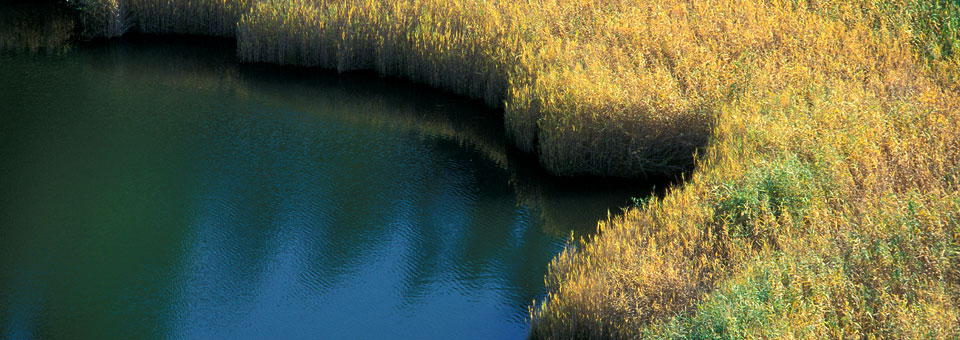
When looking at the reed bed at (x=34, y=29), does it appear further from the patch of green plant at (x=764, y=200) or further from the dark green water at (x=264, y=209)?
the patch of green plant at (x=764, y=200)

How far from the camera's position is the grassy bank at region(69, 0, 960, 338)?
16.6 feet

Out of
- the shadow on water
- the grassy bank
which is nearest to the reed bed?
the grassy bank

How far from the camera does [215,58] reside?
13.2 m

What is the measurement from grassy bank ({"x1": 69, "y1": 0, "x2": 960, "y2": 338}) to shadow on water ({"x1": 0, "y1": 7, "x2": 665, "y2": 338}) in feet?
1.92

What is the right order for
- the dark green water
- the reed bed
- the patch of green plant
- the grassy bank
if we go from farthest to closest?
the reed bed, the dark green water, the patch of green plant, the grassy bank

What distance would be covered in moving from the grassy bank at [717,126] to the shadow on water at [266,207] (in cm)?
59

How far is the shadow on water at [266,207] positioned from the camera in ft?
21.9

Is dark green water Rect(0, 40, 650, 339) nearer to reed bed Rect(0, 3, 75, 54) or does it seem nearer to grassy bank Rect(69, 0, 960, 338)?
grassy bank Rect(69, 0, 960, 338)

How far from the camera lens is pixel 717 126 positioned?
27.7 feet

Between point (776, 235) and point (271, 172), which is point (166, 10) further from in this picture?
point (776, 235)

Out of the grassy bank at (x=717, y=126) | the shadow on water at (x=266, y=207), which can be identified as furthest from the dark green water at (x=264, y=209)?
the grassy bank at (x=717, y=126)

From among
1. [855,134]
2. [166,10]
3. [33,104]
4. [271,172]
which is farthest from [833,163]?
[166,10]

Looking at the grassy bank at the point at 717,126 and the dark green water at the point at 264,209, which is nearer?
the grassy bank at the point at 717,126

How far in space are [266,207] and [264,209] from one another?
0.04 meters
